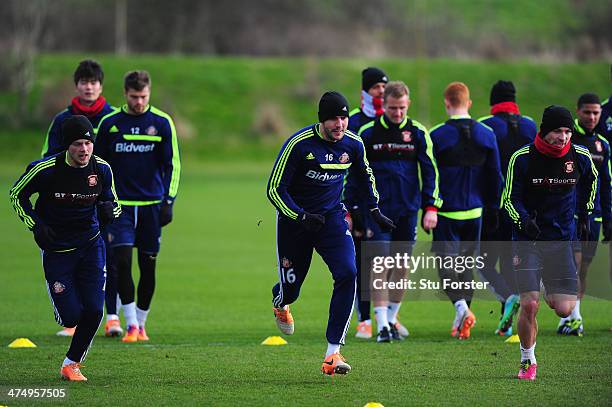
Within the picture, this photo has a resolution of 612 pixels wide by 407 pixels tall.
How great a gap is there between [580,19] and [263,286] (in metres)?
59.4

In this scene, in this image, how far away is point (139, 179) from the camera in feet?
38.2

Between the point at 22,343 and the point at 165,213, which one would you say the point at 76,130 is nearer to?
the point at 165,213

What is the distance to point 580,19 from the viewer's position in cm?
7100

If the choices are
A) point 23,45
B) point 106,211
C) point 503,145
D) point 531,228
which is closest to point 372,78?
point 503,145

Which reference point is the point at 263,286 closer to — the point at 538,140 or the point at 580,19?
the point at 538,140

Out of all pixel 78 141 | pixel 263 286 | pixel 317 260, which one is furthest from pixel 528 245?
pixel 317 260

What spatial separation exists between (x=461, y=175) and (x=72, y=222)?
4429 mm

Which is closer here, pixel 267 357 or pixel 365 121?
pixel 267 357

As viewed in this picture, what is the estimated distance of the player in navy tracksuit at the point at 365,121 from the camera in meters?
11.7

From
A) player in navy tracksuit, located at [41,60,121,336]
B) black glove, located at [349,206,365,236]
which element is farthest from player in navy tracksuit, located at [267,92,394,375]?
player in navy tracksuit, located at [41,60,121,336]

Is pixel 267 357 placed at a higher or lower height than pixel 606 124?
lower

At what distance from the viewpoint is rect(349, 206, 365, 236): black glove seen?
10852 millimetres

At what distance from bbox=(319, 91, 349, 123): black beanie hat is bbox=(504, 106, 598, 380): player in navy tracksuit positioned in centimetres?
148

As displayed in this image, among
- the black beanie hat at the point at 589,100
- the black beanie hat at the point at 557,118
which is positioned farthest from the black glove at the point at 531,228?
the black beanie hat at the point at 589,100
